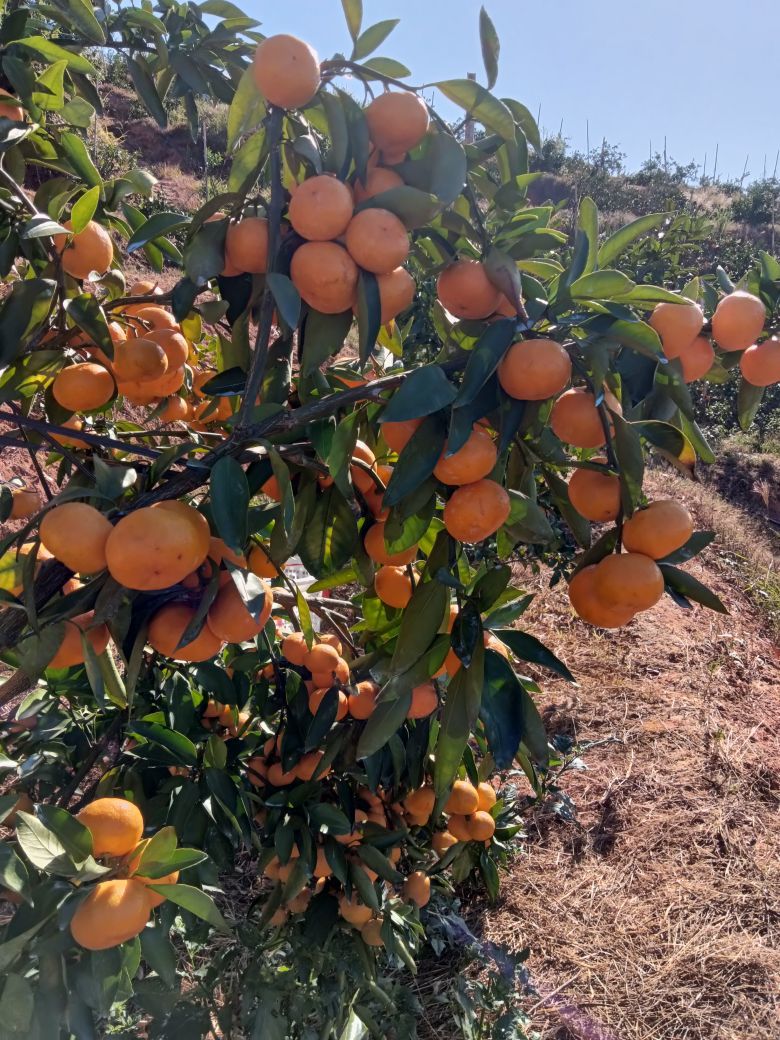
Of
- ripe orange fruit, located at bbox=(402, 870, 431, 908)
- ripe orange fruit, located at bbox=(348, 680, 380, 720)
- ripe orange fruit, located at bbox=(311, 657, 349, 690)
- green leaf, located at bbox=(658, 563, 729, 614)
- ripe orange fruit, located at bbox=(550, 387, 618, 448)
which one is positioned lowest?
ripe orange fruit, located at bbox=(402, 870, 431, 908)

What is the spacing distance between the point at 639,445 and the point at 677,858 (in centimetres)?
195

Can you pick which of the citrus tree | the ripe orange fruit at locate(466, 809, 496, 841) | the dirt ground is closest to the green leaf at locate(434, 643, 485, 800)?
the citrus tree

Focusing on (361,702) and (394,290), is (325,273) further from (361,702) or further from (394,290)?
(361,702)

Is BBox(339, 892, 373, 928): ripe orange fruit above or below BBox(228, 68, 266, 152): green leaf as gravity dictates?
below

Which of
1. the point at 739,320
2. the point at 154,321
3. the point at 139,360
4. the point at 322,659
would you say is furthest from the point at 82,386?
the point at 739,320

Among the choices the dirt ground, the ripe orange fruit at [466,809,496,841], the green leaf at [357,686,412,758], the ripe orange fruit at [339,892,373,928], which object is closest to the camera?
the green leaf at [357,686,412,758]

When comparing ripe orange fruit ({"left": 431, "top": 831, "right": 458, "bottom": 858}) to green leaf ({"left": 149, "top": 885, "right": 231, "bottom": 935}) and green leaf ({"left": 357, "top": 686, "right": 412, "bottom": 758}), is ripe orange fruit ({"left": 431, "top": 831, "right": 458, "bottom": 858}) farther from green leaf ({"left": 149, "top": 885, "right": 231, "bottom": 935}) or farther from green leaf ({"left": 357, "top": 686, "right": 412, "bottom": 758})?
green leaf ({"left": 149, "top": 885, "right": 231, "bottom": 935})

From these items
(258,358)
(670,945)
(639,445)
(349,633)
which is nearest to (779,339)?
(639,445)

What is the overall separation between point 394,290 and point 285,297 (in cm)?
12

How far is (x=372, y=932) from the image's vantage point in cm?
116

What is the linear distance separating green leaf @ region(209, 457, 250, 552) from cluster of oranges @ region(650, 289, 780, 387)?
42 cm

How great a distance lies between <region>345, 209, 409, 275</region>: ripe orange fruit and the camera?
0.56 metres

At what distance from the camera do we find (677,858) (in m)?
2.06

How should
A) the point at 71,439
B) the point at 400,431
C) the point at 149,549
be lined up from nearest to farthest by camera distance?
the point at 149,549 → the point at 400,431 → the point at 71,439
